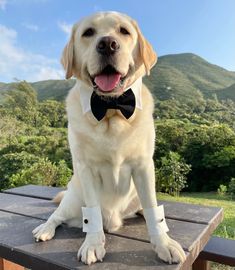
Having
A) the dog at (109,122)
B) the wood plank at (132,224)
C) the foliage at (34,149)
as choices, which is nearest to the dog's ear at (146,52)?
the dog at (109,122)

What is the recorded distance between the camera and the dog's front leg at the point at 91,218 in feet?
3.90

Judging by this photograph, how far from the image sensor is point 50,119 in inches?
718

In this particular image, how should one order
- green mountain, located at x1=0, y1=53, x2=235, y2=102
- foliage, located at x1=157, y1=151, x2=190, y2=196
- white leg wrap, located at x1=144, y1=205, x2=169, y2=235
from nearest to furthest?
1. white leg wrap, located at x1=144, y1=205, x2=169, y2=235
2. foliage, located at x1=157, y1=151, x2=190, y2=196
3. green mountain, located at x1=0, y1=53, x2=235, y2=102

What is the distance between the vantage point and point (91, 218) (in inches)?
49.8

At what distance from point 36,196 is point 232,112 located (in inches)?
856

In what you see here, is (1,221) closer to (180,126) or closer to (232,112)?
(180,126)

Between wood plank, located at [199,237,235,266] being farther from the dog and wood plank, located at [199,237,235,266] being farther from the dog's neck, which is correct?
the dog's neck

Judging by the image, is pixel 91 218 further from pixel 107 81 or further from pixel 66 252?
pixel 107 81

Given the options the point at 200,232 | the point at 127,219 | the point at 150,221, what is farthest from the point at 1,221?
the point at 200,232

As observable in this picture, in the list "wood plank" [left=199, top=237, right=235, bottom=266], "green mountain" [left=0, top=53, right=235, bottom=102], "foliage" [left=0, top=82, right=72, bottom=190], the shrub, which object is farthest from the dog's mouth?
"green mountain" [left=0, top=53, right=235, bottom=102]

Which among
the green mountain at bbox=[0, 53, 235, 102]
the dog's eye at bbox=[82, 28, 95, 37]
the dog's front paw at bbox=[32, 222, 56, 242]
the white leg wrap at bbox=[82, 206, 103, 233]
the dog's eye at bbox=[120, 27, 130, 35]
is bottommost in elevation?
the dog's front paw at bbox=[32, 222, 56, 242]

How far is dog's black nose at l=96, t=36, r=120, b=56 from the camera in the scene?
1.16 m

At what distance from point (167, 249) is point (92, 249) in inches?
10.4

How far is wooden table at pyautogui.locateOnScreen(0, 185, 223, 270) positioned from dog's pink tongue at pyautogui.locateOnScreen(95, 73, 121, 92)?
601 mm
